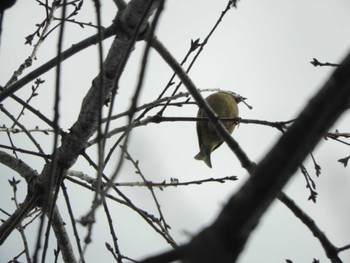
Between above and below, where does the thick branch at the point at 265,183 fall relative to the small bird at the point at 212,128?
below

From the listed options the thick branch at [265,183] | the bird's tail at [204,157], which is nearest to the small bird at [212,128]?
the bird's tail at [204,157]

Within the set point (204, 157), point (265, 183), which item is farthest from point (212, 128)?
point (265, 183)

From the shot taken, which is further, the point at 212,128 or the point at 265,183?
the point at 212,128

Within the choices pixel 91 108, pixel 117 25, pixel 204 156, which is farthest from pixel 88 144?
pixel 204 156

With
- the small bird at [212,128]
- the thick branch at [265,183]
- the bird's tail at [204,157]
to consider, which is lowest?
the thick branch at [265,183]

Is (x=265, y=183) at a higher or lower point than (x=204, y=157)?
lower

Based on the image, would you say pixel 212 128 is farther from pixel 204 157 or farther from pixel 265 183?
pixel 265 183

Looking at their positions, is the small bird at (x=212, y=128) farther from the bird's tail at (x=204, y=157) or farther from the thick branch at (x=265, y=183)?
the thick branch at (x=265, y=183)

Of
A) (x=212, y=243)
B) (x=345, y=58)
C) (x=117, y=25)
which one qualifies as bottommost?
(x=212, y=243)

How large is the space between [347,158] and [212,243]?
90.7 inches

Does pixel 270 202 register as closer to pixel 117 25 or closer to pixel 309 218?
pixel 309 218

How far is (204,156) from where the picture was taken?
17.0ft

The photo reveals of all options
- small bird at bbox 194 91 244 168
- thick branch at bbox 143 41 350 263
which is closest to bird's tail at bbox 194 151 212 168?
small bird at bbox 194 91 244 168

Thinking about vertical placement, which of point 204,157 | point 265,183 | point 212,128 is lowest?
point 265,183
